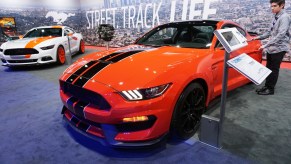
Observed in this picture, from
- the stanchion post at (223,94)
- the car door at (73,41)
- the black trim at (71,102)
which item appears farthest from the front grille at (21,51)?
the stanchion post at (223,94)

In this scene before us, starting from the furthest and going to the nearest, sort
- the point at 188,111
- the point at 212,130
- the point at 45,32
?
the point at 45,32 → the point at 188,111 → the point at 212,130

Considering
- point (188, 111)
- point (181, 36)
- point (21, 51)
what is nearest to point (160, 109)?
point (188, 111)

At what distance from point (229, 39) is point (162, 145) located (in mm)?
1054

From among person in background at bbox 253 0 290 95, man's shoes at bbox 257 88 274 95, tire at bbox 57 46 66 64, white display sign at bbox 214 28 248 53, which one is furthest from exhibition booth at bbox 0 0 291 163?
tire at bbox 57 46 66 64

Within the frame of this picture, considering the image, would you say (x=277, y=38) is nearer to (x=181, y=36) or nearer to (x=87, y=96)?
(x=181, y=36)

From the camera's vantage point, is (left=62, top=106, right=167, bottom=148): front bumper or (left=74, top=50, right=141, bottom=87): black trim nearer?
(left=62, top=106, right=167, bottom=148): front bumper

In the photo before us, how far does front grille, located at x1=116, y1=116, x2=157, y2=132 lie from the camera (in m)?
1.62

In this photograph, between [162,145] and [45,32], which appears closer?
[162,145]

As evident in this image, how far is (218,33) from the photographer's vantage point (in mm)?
1531

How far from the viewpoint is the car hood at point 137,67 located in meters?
1.66

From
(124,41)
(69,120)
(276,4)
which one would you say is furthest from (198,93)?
(124,41)

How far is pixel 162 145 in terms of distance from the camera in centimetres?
189

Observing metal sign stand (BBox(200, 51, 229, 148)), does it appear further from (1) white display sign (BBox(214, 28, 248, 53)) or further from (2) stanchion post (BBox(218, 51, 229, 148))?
(1) white display sign (BBox(214, 28, 248, 53))

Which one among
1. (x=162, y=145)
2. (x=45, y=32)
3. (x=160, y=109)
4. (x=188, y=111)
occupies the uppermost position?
(x=45, y=32)
